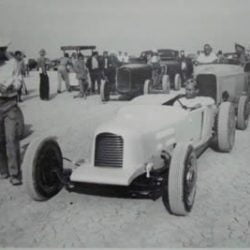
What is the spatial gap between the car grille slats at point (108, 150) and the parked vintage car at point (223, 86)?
155 inches

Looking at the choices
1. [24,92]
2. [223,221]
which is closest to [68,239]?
[223,221]

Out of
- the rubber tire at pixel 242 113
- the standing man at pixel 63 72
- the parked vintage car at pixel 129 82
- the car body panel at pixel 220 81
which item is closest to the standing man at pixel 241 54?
the car body panel at pixel 220 81

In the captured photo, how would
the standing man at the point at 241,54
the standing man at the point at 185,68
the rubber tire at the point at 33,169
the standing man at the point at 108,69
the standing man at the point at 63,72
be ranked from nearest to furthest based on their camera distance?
the rubber tire at the point at 33,169, the standing man at the point at 241,54, the standing man at the point at 108,69, the standing man at the point at 63,72, the standing man at the point at 185,68

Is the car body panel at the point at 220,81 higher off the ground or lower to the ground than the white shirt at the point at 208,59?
lower

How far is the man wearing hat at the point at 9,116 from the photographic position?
16.1 feet

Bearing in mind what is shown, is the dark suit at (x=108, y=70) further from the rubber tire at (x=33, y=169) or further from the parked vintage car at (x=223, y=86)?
the rubber tire at (x=33, y=169)

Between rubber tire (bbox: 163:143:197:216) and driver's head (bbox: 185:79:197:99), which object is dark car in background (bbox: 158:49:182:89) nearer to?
driver's head (bbox: 185:79:197:99)

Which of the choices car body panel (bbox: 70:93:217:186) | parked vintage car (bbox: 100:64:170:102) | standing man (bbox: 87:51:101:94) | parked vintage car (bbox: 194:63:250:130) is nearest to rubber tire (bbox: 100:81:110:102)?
parked vintage car (bbox: 100:64:170:102)

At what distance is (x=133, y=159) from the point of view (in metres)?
4.29

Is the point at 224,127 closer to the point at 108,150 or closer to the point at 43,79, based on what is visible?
the point at 108,150

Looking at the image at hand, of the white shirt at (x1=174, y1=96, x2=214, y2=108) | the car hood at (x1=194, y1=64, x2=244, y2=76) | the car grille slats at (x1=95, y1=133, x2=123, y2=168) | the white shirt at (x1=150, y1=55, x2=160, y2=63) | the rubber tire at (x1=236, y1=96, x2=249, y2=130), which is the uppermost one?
the car hood at (x1=194, y1=64, x2=244, y2=76)

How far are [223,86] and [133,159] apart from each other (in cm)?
440

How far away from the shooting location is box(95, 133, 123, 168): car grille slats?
14.2 ft

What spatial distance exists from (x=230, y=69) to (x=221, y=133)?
3162 mm
